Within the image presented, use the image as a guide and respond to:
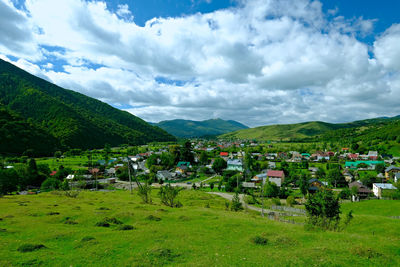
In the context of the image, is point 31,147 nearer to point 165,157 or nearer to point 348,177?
point 165,157

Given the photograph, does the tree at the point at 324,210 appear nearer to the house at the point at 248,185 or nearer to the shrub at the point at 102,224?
the shrub at the point at 102,224

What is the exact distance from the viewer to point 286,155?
175m

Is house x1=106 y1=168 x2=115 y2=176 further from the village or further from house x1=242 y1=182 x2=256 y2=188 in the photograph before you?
house x1=242 y1=182 x2=256 y2=188

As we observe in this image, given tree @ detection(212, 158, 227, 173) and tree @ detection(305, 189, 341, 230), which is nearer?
tree @ detection(305, 189, 341, 230)

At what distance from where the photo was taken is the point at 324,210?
82.3 feet

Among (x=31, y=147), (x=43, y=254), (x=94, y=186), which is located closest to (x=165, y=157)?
(x=94, y=186)

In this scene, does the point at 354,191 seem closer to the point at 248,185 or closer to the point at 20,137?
the point at 248,185

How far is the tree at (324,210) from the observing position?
Answer: 984 inches

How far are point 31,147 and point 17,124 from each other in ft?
95.4

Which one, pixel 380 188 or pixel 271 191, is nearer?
pixel 380 188

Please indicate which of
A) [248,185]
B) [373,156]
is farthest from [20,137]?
[373,156]

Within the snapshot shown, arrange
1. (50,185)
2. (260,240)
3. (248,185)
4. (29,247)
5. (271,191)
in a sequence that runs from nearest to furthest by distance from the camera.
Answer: (29,247)
(260,240)
(50,185)
(271,191)
(248,185)

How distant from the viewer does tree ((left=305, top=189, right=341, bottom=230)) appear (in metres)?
25.0

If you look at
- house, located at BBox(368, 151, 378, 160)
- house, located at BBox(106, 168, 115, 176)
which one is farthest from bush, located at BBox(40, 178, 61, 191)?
house, located at BBox(368, 151, 378, 160)
